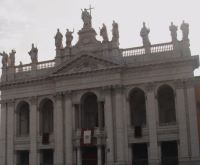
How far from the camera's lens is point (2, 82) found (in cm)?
5269

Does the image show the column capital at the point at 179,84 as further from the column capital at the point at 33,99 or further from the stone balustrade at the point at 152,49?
the column capital at the point at 33,99

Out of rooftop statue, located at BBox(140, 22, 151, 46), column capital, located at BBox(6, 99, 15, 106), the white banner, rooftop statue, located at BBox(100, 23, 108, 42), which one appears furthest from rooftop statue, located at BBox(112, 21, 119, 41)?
column capital, located at BBox(6, 99, 15, 106)

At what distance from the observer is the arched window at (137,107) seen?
47941 millimetres

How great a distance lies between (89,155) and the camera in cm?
4759

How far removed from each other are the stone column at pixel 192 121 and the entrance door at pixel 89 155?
10277 mm

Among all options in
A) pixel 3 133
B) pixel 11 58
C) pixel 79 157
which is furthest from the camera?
pixel 11 58

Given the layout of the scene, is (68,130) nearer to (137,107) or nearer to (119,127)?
(119,127)

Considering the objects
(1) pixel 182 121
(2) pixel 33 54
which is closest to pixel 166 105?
(1) pixel 182 121

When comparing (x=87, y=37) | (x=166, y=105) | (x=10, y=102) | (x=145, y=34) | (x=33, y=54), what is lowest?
(x=166, y=105)

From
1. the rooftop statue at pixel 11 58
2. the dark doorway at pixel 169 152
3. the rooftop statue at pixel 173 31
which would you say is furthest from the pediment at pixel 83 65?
the dark doorway at pixel 169 152

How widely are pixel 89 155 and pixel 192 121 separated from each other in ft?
37.2

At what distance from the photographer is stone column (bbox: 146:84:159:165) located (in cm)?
4438

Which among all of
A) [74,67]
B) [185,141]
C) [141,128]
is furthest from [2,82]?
[185,141]

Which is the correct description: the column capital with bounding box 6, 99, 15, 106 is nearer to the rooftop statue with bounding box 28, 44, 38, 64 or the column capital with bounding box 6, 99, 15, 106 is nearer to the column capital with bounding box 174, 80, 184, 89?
the rooftop statue with bounding box 28, 44, 38, 64
